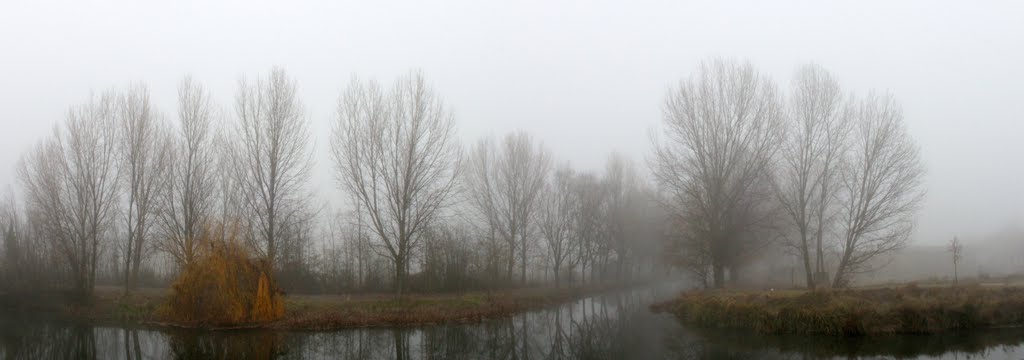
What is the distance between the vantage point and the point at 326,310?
23344mm

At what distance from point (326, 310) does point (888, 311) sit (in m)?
19.0

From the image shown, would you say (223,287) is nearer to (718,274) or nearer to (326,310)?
(326,310)

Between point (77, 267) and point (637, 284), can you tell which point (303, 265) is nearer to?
point (77, 267)

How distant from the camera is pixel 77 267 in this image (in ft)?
108

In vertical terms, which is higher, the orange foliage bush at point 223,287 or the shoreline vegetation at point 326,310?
the orange foliage bush at point 223,287

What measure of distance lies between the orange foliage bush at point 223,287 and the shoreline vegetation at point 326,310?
0.34 metres

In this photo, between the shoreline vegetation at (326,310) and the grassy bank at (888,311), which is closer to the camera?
the grassy bank at (888,311)

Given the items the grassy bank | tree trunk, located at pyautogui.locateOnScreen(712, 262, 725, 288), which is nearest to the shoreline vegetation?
tree trunk, located at pyautogui.locateOnScreen(712, 262, 725, 288)

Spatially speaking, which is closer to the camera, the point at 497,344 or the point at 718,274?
the point at 497,344

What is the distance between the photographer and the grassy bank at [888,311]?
16.6 metres

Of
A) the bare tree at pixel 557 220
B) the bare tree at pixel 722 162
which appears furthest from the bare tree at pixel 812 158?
the bare tree at pixel 557 220

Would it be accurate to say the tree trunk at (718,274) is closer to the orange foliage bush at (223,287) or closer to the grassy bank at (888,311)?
the grassy bank at (888,311)

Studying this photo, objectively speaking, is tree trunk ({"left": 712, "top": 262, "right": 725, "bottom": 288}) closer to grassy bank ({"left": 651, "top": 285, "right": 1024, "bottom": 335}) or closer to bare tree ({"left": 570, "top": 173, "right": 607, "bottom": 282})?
grassy bank ({"left": 651, "top": 285, "right": 1024, "bottom": 335})

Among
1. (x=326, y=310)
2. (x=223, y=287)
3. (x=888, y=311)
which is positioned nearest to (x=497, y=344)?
(x=326, y=310)
